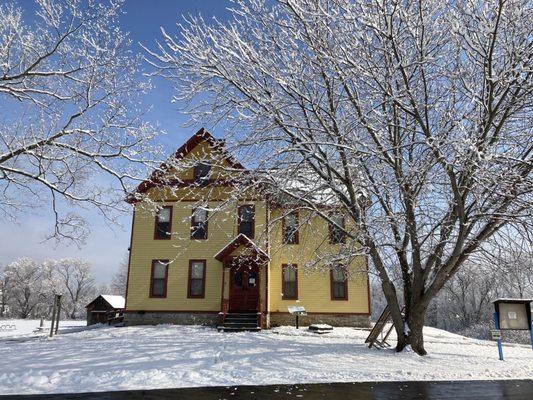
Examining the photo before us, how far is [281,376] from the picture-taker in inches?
344

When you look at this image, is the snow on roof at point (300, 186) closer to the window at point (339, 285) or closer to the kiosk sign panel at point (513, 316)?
the kiosk sign panel at point (513, 316)

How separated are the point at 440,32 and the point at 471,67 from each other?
132 cm

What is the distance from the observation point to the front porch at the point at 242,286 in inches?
765

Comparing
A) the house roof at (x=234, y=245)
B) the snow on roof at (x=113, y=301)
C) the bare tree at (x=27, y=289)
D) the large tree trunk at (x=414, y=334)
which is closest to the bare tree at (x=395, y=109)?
the large tree trunk at (x=414, y=334)

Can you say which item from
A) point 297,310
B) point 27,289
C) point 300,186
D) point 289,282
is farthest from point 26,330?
point 27,289

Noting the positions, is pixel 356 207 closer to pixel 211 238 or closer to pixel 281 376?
pixel 281 376

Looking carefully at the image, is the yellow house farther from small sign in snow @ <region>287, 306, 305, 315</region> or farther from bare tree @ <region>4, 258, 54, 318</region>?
bare tree @ <region>4, 258, 54, 318</region>

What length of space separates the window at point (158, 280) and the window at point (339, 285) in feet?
28.0

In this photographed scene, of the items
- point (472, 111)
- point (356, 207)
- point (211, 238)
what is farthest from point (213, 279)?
point (472, 111)

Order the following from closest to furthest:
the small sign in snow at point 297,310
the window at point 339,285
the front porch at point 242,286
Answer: the front porch at point 242,286, the small sign in snow at point 297,310, the window at point 339,285

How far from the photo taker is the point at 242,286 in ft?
68.6

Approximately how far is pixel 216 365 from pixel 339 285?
1243 cm

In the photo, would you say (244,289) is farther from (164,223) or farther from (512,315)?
(512,315)

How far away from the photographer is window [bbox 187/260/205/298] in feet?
69.3
